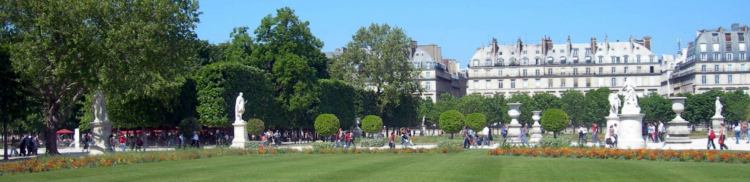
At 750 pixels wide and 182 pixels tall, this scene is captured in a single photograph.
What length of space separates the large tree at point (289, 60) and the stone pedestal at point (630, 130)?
34.5 m

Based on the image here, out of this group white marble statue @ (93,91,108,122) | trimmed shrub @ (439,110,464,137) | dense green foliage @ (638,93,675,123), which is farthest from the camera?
dense green foliage @ (638,93,675,123)

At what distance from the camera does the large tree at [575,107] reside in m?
114

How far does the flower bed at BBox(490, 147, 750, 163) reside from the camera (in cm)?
2876

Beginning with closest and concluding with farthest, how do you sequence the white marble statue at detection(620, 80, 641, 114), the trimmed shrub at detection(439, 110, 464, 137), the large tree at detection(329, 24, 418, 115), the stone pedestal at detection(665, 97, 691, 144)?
1. the white marble statue at detection(620, 80, 641, 114)
2. the stone pedestal at detection(665, 97, 691, 144)
3. the trimmed shrub at detection(439, 110, 464, 137)
4. the large tree at detection(329, 24, 418, 115)

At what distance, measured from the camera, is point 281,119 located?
73.9 meters

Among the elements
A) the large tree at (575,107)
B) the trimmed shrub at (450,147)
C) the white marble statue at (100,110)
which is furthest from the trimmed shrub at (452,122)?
the large tree at (575,107)

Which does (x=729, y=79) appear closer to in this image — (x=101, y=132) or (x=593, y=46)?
(x=593, y=46)

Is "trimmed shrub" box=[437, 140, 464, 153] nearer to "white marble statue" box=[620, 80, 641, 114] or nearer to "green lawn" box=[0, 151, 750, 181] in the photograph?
"white marble statue" box=[620, 80, 641, 114]

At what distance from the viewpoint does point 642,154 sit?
30.5 m

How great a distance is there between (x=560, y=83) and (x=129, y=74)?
102 m

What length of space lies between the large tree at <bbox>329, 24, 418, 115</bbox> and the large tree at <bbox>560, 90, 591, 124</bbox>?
33.2 metres

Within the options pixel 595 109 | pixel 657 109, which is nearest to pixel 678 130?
pixel 595 109

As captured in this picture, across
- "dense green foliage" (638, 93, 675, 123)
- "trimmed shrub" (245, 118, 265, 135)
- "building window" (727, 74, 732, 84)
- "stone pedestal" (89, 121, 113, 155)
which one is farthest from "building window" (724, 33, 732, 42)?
"stone pedestal" (89, 121, 113, 155)

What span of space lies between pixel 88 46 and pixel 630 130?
2539 cm
